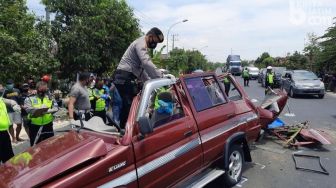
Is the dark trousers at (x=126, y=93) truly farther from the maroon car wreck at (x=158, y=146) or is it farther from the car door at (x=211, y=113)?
the car door at (x=211, y=113)

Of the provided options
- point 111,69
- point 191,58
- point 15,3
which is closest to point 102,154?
point 15,3

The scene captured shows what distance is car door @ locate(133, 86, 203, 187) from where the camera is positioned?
12.5 ft

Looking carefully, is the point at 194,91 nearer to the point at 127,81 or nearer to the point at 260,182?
the point at 127,81

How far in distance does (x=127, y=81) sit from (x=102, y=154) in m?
1.88

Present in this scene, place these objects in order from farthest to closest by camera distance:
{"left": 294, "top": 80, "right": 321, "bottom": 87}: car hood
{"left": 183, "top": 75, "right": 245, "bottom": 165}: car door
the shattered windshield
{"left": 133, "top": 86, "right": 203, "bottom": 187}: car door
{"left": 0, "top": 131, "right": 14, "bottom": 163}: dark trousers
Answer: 1. the shattered windshield
2. {"left": 294, "top": 80, "right": 321, "bottom": 87}: car hood
3. {"left": 0, "top": 131, "right": 14, "bottom": 163}: dark trousers
4. {"left": 183, "top": 75, "right": 245, "bottom": 165}: car door
5. {"left": 133, "top": 86, "right": 203, "bottom": 187}: car door

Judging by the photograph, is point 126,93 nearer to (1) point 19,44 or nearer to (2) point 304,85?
(1) point 19,44

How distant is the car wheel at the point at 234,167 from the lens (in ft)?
17.4

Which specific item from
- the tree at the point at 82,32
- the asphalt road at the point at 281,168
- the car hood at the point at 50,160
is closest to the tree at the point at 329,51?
the tree at the point at 82,32

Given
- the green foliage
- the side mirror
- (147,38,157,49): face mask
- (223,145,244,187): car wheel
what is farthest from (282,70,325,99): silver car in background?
the green foliage

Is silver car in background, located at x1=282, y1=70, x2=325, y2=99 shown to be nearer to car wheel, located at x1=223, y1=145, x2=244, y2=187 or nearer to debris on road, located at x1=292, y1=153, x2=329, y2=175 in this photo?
debris on road, located at x1=292, y1=153, x2=329, y2=175

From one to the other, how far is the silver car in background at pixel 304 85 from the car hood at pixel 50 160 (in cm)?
1704

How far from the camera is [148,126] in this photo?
362 cm

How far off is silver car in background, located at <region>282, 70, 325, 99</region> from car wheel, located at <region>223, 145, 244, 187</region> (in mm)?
14643

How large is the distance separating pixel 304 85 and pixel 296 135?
12.1 meters
